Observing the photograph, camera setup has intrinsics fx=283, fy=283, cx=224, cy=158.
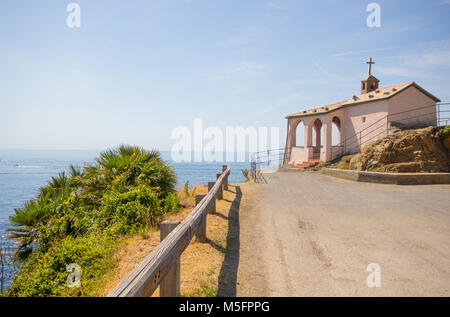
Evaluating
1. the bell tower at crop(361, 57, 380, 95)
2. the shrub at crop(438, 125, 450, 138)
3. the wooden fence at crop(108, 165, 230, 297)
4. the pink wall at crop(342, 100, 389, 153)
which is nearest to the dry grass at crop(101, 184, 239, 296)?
the wooden fence at crop(108, 165, 230, 297)

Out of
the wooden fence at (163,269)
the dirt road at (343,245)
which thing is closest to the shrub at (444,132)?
the dirt road at (343,245)

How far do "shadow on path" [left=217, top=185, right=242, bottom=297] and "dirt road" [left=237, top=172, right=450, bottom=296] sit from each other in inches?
3.9

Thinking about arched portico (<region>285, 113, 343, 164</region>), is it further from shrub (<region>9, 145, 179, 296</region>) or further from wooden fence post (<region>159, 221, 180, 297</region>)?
wooden fence post (<region>159, 221, 180, 297</region>)

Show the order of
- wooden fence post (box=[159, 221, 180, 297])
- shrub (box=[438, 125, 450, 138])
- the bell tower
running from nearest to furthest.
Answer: wooden fence post (box=[159, 221, 180, 297]) → shrub (box=[438, 125, 450, 138]) → the bell tower

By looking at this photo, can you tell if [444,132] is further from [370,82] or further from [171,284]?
[171,284]

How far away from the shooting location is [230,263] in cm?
463

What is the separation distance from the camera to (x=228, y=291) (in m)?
3.71

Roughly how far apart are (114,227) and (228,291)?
4.22 meters

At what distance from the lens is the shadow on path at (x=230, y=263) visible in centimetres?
376

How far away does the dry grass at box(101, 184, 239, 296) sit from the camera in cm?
383

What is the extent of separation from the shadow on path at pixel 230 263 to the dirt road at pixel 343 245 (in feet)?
0.32
